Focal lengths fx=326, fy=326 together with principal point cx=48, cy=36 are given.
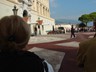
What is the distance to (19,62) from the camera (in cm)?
301

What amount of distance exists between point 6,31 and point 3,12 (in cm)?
3941

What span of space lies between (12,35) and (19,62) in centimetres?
26

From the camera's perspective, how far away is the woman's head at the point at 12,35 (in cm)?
304

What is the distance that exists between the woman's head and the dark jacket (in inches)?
2.7

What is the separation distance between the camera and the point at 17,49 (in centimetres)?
307

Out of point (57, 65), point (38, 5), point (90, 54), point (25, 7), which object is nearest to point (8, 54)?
point (90, 54)

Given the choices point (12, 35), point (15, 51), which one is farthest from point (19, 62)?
point (12, 35)

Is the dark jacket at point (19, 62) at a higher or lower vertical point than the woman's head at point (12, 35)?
lower

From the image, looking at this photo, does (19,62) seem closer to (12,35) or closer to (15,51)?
(15,51)

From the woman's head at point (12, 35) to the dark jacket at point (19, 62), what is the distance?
0.23 feet

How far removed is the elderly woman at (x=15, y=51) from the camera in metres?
A: 3.01

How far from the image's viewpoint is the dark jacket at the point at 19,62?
3008mm

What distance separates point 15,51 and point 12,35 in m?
0.15

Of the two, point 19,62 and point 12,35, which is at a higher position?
point 12,35
